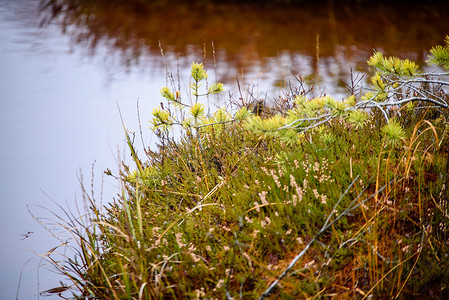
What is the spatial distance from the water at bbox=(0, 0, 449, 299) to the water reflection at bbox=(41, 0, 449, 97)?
0.13 ft

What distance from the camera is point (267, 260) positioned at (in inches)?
95.2

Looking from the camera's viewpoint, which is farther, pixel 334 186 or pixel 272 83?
pixel 272 83

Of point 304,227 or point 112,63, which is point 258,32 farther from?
point 304,227

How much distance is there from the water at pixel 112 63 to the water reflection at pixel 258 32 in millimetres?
40

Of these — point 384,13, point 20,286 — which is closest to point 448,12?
point 384,13

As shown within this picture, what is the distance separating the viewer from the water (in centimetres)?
473

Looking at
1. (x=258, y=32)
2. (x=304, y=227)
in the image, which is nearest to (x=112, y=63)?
(x=258, y=32)

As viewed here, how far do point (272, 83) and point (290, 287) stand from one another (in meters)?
5.83

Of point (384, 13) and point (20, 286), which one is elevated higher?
point (384, 13)

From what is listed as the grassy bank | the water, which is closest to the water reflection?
the water

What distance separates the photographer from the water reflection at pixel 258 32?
8562mm

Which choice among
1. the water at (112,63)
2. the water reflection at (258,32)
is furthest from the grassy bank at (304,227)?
the water reflection at (258,32)

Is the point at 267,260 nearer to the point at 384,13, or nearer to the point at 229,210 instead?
the point at 229,210

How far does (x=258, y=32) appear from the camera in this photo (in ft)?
34.9
